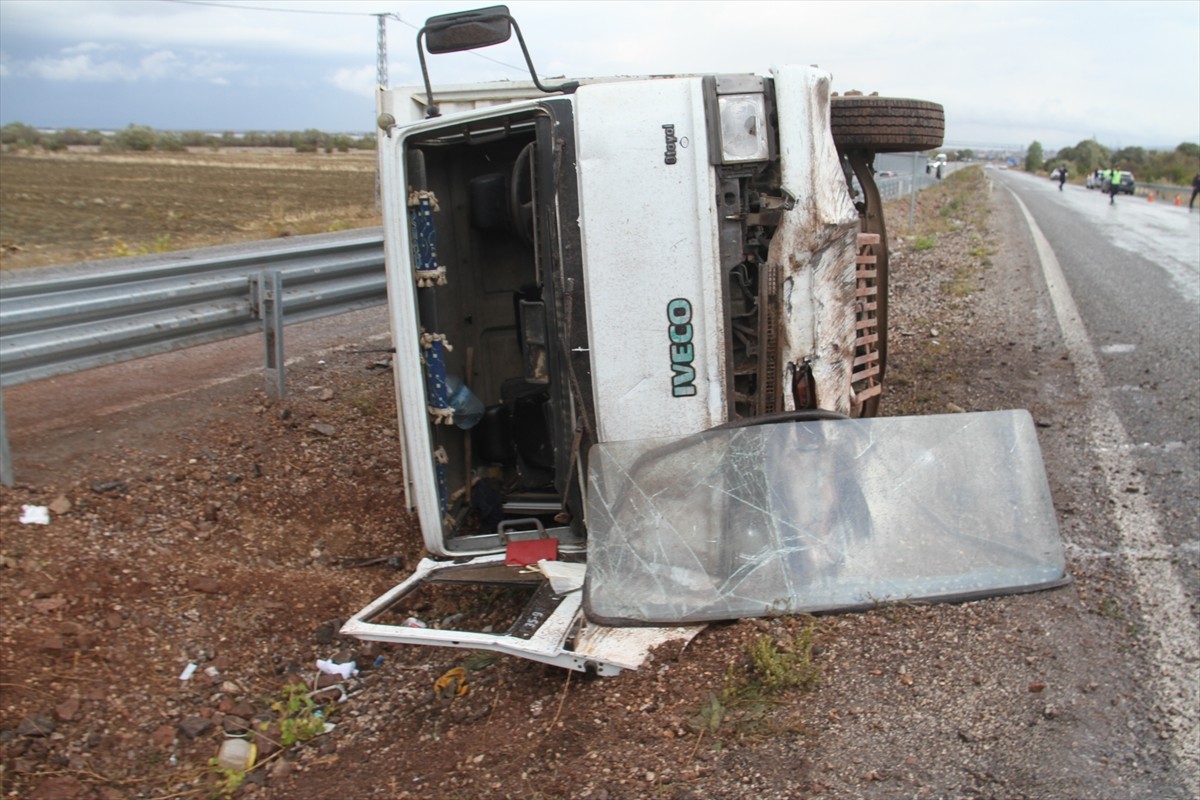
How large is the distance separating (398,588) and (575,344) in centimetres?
121

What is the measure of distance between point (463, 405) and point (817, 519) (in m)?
1.86

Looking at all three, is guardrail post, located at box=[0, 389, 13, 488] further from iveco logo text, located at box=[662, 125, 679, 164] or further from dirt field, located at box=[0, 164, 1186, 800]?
iveco logo text, located at box=[662, 125, 679, 164]

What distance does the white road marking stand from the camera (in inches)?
114

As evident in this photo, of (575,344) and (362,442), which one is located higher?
(575,344)

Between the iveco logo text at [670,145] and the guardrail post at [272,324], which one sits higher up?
the iveco logo text at [670,145]

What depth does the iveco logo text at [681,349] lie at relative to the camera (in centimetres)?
385

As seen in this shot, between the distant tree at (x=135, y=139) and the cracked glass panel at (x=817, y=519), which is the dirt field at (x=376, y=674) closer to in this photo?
the cracked glass panel at (x=817, y=519)

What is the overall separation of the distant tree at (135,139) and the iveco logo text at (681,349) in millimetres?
57527

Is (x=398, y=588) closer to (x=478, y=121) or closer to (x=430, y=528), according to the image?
(x=430, y=528)

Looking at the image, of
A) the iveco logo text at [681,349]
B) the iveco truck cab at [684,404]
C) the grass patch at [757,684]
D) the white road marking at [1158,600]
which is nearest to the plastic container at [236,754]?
the iveco truck cab at [684,404]

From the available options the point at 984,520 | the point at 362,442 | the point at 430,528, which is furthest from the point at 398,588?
the point at 984,520

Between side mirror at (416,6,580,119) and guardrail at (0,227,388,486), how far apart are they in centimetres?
203

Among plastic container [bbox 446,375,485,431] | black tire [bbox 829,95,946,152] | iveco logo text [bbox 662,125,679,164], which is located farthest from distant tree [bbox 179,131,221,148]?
iveco logo text [bbox 662,125,679,164]

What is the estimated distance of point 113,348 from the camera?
4.79 metres
